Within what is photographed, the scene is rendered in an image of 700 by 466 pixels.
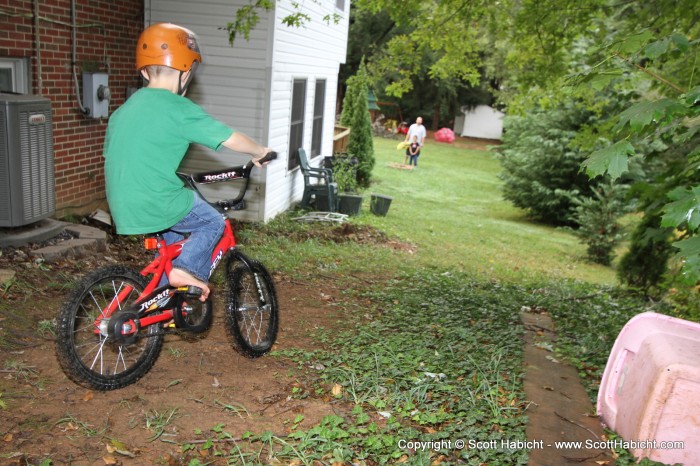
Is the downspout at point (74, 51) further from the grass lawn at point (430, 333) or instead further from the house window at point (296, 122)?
the house window at point (296, 122)

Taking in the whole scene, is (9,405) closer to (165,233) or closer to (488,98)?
(165,233)

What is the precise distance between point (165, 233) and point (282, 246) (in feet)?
15.8

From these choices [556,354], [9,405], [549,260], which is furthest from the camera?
[549,260]

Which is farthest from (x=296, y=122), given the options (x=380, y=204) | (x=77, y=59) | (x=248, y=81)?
(x=77, y=59)

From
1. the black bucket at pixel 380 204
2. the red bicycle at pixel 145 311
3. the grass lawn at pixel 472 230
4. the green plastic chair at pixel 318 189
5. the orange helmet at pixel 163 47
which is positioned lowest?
the grass lawn at pixel 472 230

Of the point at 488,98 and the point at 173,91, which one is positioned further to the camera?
the point at 488,98

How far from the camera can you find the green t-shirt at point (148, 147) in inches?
130

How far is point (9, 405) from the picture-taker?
10.7 feet

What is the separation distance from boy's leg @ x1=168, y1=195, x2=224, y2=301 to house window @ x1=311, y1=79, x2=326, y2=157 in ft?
35.6

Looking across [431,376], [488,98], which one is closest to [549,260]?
[431,376]

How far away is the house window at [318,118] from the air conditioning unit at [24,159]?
888 cm

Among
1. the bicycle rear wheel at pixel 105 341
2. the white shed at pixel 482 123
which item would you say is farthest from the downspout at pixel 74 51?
the white shed at pixel 482 123

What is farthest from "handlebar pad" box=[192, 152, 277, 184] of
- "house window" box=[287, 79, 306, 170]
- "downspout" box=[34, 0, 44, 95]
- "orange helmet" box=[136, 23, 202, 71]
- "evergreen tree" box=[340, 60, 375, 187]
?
"evergreen tree" box=[340, 60, 375, 187]

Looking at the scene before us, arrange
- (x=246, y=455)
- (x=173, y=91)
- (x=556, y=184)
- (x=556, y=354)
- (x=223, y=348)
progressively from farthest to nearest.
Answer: (x=556, y=184) → (x=556, y=354) → (x=223, y=348) → (x=173, y=91) → (x=246, y=455)
